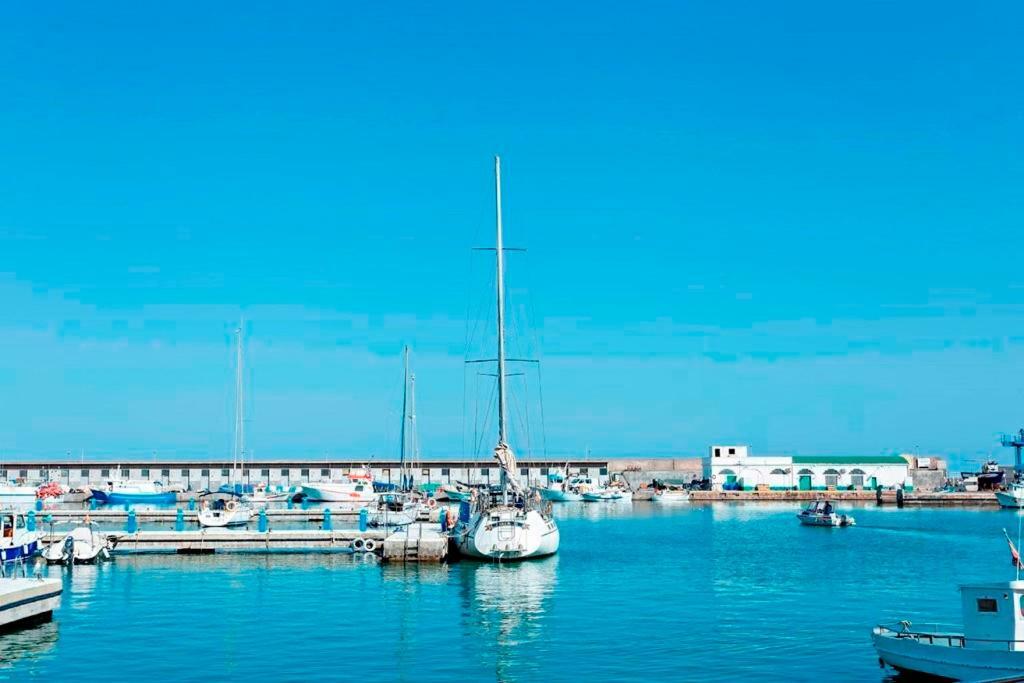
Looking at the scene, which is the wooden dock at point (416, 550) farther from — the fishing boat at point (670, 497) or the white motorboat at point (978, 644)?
the fishing boat at point (670, 497)

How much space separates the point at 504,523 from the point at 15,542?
20652mm

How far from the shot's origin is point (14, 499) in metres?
86.9

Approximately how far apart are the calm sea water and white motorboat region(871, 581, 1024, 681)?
3.83ft

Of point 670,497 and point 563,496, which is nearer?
point 670,497

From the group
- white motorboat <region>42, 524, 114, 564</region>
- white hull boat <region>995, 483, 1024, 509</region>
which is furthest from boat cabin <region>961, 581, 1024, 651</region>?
white hull boat <region>995, 483, 1024, 509</region>

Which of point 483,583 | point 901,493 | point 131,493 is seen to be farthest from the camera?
point 901,493

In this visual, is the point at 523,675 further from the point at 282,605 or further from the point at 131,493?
the point at 131,493

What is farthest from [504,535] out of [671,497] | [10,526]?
[671,497]

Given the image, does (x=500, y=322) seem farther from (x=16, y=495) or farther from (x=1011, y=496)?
(x=1011, y=496)

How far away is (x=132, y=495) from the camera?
4055 inches

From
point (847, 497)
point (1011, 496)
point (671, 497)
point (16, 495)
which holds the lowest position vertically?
point (847, 497)

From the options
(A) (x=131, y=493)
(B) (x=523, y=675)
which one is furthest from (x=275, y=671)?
(A) (x=131, y=493)

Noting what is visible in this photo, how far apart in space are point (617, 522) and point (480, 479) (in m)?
55.0

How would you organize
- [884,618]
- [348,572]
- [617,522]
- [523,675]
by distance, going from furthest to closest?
[617,522] < [348,572] < [884,618] < [523,675]
